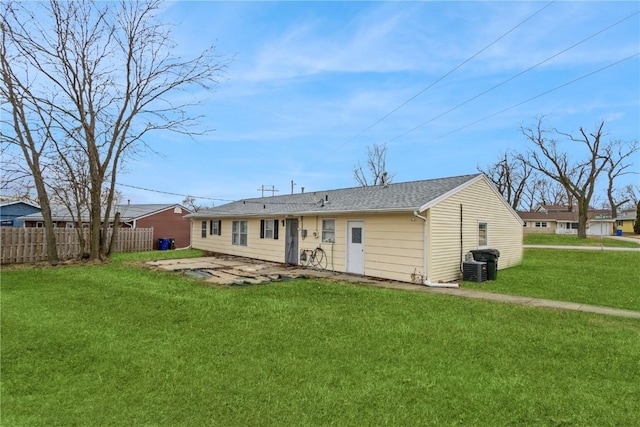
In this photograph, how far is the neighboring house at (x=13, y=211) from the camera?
34062 millimetres

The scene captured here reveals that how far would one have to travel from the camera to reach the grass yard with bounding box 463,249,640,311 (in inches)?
342

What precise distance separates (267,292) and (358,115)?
13719 millimetres

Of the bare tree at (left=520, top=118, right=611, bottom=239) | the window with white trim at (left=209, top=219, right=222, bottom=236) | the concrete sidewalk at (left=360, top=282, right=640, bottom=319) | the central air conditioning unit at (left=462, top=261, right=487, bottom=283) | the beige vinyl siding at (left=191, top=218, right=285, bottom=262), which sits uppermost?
the bare tree at (left=520, top=118, right=611, bottom=239)

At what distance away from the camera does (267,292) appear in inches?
343

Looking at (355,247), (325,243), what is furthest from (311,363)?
(325,243)

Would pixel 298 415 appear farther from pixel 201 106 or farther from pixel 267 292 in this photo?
pixel 201 106

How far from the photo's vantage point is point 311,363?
4.43 metres

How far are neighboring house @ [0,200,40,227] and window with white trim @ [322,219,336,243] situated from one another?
32.6 metres

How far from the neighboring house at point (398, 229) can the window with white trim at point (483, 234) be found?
0.03 m

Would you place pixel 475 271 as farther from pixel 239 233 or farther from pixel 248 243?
pixel 239 233

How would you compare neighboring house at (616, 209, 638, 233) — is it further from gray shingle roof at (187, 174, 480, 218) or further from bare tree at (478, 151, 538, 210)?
gray shingle roof at (187, 174, 480, 218)

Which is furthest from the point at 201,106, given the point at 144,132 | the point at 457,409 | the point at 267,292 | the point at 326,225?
the point at 457,409

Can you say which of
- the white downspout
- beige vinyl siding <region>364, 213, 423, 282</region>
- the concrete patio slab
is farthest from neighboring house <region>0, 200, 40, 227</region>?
the white downspout

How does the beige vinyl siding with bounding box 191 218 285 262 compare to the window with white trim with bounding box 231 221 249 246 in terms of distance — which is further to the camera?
the window with white trim with bounding box 231 221 249 246
